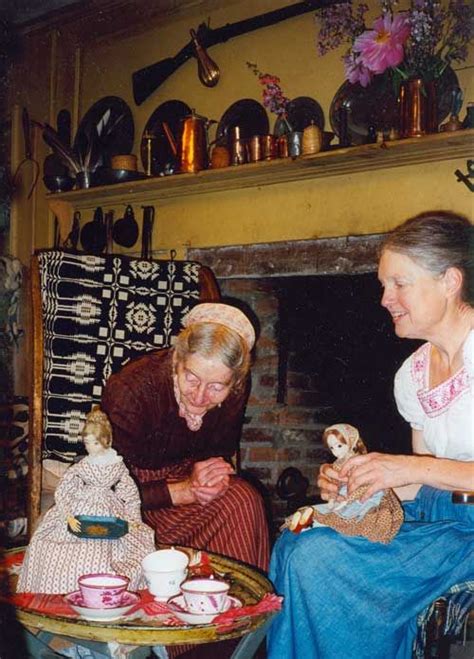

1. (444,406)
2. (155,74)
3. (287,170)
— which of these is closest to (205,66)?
(155,74)

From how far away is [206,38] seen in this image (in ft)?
9.39

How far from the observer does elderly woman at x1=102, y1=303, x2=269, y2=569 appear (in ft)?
5.87

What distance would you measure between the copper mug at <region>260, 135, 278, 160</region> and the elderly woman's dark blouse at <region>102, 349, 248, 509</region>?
0.92m

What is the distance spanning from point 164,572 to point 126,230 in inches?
81.7

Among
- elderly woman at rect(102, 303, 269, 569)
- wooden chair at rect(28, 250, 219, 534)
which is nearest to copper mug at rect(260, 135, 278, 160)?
wooden chair at rect(28, 250, 219, 534)

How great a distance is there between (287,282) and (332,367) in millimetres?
391

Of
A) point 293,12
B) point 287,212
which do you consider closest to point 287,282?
point 287,212

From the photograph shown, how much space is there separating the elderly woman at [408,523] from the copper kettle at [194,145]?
1.33 meters

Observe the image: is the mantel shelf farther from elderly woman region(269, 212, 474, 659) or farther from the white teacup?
the white teacup

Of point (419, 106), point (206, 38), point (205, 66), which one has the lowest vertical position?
point (419, 106)

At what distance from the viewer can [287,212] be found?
266 centimetres

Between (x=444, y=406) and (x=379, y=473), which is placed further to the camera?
(x=444, y=406)

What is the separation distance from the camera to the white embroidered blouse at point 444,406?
1.51 meters

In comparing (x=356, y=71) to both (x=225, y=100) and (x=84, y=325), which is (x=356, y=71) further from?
(x=84, y=325)
